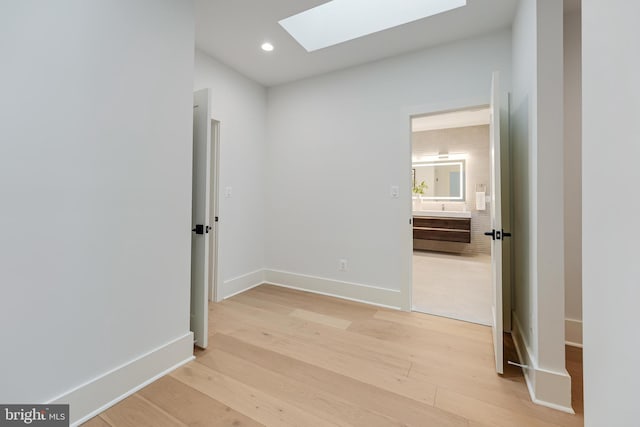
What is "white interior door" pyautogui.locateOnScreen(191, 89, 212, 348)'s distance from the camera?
203 cm

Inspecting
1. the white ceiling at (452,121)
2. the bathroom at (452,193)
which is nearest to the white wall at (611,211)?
the bathroom at (452,193)

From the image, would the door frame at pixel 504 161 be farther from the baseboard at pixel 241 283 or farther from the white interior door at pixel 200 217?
the baseboard at pixel 241 283

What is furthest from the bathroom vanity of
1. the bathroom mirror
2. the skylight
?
the skylight

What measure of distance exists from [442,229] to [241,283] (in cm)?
407

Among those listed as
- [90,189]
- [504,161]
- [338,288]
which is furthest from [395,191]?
[90,189]

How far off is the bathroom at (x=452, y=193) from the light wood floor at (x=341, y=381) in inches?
91.6

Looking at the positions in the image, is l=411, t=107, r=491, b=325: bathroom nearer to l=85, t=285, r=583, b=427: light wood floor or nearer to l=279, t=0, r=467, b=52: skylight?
l=85, t=285, r=583, b=427: light wood floor

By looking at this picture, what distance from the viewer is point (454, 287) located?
11.5 feet

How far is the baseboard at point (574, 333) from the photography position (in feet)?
6.92

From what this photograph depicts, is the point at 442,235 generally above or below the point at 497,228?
below

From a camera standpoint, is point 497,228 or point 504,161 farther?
point 504,161

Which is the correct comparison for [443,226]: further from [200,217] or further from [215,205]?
[200,217]

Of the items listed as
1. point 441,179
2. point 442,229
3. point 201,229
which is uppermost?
point 441,179

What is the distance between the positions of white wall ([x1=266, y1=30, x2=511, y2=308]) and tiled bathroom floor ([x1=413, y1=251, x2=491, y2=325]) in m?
0.50
